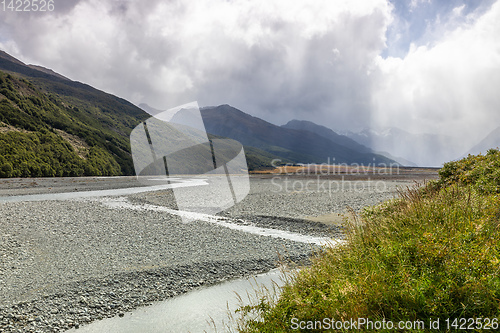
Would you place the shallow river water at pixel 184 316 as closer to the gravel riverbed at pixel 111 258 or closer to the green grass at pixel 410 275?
the gravel riverbed at pixel 111 258

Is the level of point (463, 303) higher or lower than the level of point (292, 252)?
higher

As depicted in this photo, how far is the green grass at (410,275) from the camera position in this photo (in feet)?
11.5

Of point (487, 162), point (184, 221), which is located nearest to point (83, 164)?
point (184, 221)

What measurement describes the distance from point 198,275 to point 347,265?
5.70 m

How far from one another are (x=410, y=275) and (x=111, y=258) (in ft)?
34.0

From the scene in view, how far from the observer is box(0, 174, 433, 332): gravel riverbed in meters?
7.23

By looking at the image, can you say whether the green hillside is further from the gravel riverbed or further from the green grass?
the green grass

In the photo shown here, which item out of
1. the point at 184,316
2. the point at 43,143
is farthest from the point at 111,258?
the point at 43,143

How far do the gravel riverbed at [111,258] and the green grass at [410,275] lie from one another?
489 cm

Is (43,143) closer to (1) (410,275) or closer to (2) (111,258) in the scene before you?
(2) (111,258)

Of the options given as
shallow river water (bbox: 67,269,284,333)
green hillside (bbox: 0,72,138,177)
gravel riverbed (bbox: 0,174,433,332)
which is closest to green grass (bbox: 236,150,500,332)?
shallow river water (bbox: 67,269,284,333)

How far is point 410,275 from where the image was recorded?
4090 mm

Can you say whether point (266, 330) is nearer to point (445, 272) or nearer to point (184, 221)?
point (445, 272)

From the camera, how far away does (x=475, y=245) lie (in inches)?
162
